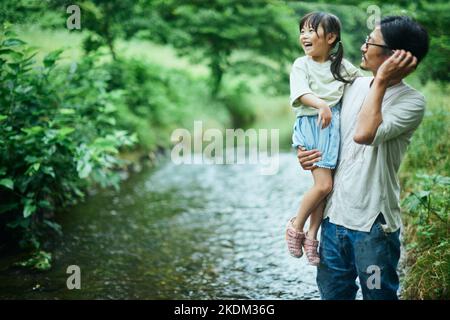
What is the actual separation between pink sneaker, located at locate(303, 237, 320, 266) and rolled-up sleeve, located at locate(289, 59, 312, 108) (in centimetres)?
66

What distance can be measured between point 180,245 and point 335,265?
2.98 m

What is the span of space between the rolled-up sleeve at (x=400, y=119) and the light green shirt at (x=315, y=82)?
33 cm

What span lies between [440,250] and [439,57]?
351 cm

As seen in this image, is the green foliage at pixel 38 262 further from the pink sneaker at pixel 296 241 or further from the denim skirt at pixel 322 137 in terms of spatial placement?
the denim skirt at pixel 322 137

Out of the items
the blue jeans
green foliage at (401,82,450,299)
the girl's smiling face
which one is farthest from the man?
green foliage at (401,82,450,299)

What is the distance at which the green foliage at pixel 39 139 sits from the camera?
4.10 metres

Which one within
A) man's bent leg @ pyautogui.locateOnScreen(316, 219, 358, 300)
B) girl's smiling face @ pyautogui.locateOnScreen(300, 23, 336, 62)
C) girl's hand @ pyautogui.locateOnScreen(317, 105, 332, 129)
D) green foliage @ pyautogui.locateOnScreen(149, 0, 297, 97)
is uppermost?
green foliage @ pyautogui.locateOnScreen(149, 0, 297, 97)

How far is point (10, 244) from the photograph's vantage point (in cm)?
455

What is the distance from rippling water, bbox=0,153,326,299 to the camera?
391cm

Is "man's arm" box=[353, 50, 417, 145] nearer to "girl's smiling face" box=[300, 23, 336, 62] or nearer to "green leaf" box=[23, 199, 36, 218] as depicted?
"girl's smiling face" box=[300, 23, 336, 62]

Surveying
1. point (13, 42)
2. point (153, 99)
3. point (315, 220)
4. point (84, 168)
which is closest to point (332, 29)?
point (315, 220)

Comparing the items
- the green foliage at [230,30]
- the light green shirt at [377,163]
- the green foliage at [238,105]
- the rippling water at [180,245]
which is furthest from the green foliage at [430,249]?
the green foliage at [238,105]

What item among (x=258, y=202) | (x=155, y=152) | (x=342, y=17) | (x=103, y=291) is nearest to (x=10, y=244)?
(x=103, y=291)
